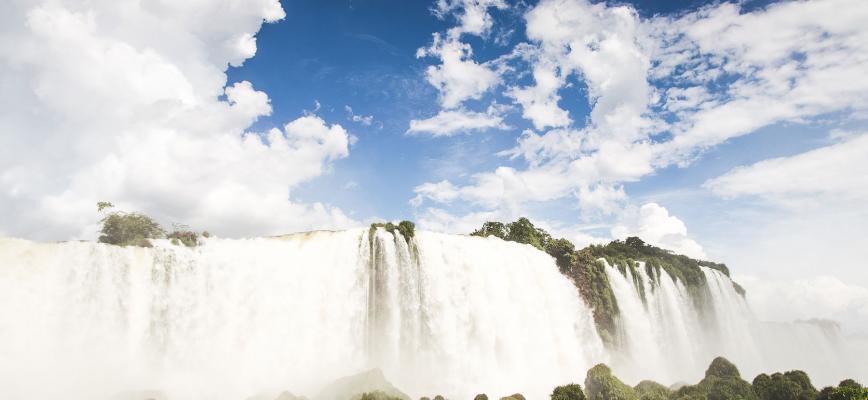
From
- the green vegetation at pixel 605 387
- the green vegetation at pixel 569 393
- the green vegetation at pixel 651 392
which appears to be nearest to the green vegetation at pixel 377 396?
the green vegetation at pixel 569 393

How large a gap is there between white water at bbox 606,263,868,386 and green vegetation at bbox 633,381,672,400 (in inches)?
507

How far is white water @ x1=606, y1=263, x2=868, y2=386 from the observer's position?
39375 mm

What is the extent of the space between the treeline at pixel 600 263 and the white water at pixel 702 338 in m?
0.96

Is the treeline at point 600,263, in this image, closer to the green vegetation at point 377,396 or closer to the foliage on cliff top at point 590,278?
the foliage on cliff top at point 590,278

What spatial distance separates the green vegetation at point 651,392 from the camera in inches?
867

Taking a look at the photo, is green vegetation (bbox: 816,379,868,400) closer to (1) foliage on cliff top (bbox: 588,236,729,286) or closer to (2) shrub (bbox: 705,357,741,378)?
(2) shrub (bbox: 705,357,741,378)

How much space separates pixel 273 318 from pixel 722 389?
21.8 m

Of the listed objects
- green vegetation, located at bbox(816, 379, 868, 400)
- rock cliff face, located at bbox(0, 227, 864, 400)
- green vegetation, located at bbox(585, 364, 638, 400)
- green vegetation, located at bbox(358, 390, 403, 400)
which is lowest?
green vegetation, located at bbox(816, 379, 868, 400)

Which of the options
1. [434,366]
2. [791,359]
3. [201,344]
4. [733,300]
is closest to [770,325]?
[791,359]

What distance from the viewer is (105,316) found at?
2014 centimetres

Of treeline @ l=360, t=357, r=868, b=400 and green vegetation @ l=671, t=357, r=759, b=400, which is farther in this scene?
green vegetation @ l=671, t=357, r=759, b=400

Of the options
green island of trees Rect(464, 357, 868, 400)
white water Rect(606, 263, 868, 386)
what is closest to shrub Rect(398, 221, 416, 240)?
green island of trees Rect(464, 357, 868, 400)

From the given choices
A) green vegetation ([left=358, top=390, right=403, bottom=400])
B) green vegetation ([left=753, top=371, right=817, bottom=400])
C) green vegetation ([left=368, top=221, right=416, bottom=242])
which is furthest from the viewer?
green vegetation ([left=368, top=221, right=416, bottom=242])

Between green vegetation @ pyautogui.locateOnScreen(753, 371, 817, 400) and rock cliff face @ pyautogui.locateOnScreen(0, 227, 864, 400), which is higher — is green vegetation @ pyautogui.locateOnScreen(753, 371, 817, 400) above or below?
below
